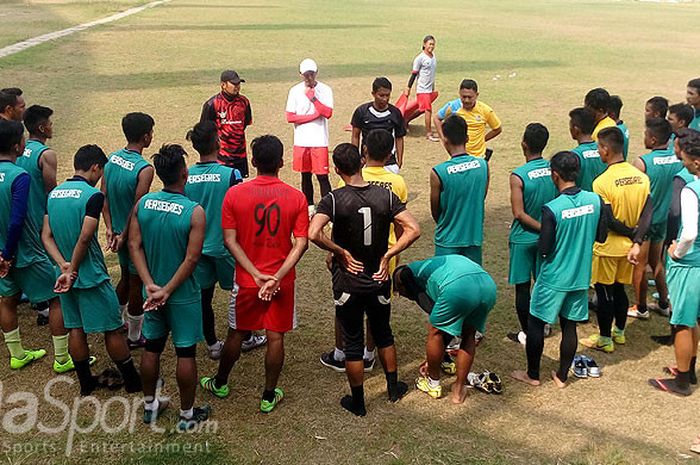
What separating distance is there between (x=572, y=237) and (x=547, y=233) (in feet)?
0.72

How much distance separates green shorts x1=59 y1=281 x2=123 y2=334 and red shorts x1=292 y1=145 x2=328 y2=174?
457cm

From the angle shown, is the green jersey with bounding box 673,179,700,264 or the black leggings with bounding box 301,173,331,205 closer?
the green jersey with bounding box 673,179,700,264

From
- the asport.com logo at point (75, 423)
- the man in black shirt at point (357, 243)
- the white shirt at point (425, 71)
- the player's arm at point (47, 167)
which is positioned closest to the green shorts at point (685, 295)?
the man in black shirt at point (357, 243)

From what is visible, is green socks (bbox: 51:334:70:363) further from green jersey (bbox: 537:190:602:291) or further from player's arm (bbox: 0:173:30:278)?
green jersey (bbox: 537:190:602:291)

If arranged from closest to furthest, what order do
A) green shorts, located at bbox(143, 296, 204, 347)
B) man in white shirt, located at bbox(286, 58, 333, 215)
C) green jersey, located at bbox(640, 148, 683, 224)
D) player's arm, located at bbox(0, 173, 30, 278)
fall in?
green shorts, located at bbox(143, 296, 204, 347) < player's arm, located at bbox(0, 173, 30, 278) < green jersey, located at bbox(640, 148, 683, 224) < man in white shirt, located at bbox(286, 58, 333, 215)

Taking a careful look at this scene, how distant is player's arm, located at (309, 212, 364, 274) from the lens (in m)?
4.80

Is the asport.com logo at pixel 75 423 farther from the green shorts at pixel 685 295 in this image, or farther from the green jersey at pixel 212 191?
the green shorts at pixel 685 295

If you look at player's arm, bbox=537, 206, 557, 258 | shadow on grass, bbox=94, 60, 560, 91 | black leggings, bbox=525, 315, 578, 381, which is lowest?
black leggings, bbox=525, 315, 578, 381

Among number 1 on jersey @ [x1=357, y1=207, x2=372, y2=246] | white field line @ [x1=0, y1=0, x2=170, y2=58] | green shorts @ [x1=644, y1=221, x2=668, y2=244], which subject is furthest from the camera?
white field line @ [x1=0, y1=0, x2=170, y2=58]

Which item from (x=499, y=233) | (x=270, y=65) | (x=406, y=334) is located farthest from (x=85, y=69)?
(x=406, y=334)

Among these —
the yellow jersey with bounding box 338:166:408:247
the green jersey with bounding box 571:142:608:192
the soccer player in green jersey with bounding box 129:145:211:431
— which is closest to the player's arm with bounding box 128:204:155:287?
the soccer player in green jersey with bounding box 129:145:211:431

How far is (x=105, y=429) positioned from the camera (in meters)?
4.83

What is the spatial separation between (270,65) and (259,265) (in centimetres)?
1914

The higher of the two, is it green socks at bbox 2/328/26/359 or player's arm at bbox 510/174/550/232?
player's arm at bbox 510/174/550/232
